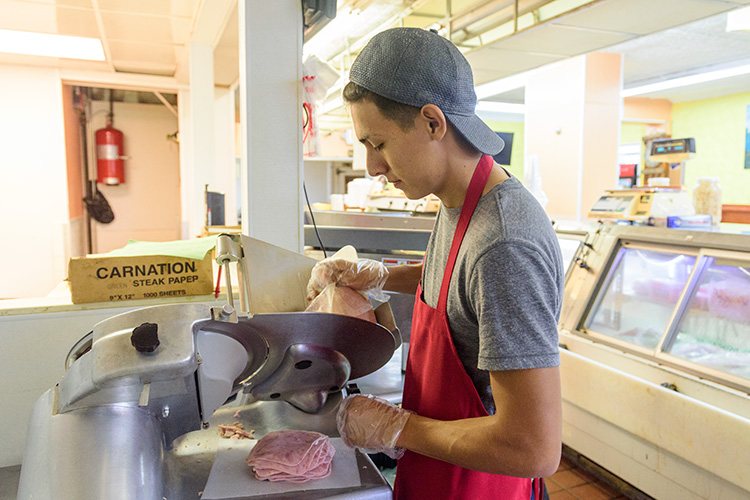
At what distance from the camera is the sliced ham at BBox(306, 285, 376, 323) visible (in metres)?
1.23

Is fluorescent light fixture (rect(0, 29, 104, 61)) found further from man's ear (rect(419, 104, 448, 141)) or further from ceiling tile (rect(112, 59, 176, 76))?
man's ear (rect(419, 104, 448, 141))

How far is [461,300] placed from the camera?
101cm

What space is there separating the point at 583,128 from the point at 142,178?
23.2 feet

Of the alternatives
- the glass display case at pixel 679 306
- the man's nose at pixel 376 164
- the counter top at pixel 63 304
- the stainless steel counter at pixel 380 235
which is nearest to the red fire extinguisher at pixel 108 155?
the stainless steel counter at pixel 380 235

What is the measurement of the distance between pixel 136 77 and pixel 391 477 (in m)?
6.75

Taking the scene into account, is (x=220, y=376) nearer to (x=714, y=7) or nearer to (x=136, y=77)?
(x=714, y=7)

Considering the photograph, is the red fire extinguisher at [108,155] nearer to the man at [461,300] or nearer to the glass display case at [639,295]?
the glass display case at [639,295]

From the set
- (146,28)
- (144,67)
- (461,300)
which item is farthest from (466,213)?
(144,67)

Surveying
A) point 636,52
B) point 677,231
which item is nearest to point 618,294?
point 677,231

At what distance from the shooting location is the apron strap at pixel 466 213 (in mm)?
1041

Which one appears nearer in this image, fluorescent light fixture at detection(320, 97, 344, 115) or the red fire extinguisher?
fluorescent light fixture at detection(320, 97, 344, 115)

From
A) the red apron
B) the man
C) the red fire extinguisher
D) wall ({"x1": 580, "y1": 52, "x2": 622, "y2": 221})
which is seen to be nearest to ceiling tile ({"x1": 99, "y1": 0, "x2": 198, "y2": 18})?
the man

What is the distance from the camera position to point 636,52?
785cm

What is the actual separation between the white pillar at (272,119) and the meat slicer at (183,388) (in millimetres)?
809
